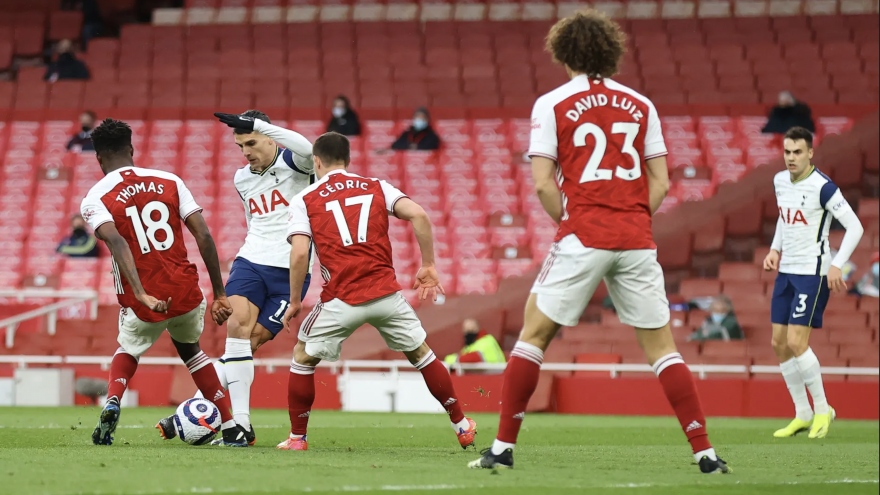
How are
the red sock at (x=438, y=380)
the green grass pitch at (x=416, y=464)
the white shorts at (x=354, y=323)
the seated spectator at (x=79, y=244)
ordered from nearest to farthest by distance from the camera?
the green grass pitch at (x=416, y=464), the white shorts at (x=354, y=323), the red sock at (x=438, y=380), the seated spectator at (x=79, y=244)

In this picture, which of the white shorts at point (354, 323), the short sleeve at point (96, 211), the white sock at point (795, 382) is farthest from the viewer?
the white sock at point (795, 382)

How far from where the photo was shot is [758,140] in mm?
20484

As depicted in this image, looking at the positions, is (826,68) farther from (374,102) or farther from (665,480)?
(665,480)

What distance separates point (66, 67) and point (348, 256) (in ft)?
58.3

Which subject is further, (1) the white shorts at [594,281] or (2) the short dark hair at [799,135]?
(2) the short dark hair at [799,135]

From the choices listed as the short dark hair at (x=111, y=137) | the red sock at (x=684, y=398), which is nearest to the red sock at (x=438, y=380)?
the red sock at (x=684, y=398)

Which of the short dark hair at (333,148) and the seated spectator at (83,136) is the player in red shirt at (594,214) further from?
the seated spectator at (83,136)

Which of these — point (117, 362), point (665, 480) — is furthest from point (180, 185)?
point (665, 480)

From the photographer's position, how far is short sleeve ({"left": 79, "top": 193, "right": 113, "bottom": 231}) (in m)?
7.97

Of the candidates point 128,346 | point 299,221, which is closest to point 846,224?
point 299,221

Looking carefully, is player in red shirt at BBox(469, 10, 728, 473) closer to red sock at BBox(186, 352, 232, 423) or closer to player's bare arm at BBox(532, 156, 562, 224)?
player's bare arm at BBox(532, 156, 562, 224)

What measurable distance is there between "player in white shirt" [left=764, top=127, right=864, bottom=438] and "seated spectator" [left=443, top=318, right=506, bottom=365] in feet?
18.8

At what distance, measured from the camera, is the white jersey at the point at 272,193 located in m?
8.89

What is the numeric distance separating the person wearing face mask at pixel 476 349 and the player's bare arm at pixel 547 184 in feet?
31.9
